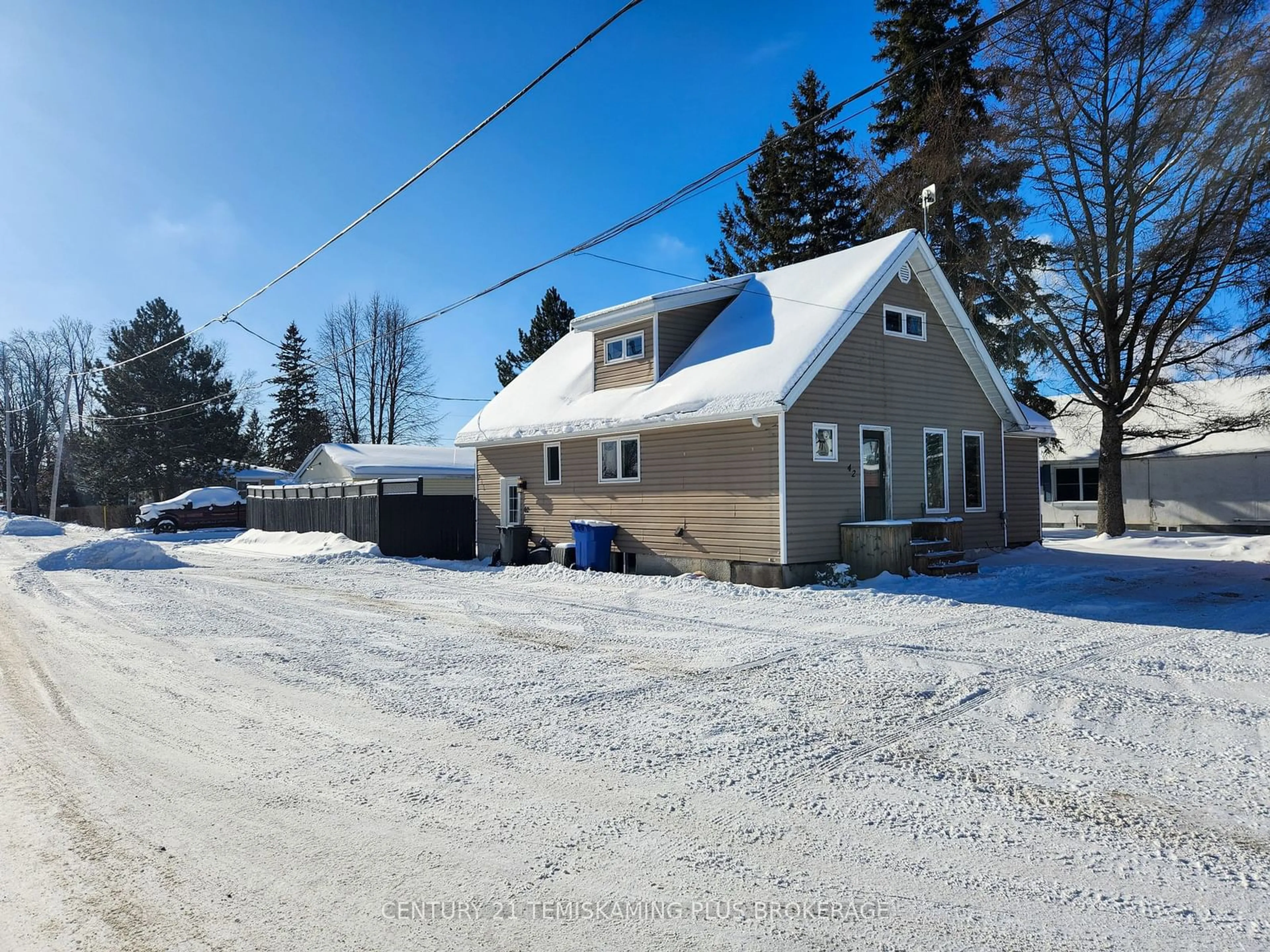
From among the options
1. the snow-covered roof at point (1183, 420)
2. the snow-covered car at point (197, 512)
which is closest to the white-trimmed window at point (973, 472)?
the snow-covered roof at point (1183, 420)

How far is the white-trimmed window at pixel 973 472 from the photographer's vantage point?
55.9 feet

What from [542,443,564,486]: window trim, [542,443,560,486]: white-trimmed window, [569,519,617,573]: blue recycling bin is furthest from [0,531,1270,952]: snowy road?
[542,443,560,486]: white-trimmed window

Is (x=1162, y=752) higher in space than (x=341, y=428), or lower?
lower

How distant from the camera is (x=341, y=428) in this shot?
47.2 m

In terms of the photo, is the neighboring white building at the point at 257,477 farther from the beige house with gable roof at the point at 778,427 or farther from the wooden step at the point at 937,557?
the wooden step at the point at 937,557

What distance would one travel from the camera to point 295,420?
5222 centimetres

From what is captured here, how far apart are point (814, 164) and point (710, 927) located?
33.4 meters

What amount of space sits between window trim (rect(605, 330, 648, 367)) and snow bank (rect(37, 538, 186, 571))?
11.3 meters

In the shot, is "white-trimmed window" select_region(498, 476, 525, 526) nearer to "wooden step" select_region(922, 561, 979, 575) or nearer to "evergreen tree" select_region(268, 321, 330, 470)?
"wooden step" select_region(922, 561, 979, 575)

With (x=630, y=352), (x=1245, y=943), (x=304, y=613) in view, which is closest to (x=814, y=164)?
(x=630, y=352)

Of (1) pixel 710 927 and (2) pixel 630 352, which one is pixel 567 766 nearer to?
(1) pixel 710 927

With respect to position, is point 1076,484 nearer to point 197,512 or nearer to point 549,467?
point 549,467

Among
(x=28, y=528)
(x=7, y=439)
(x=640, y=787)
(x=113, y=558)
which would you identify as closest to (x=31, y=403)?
(x=7, y=439)

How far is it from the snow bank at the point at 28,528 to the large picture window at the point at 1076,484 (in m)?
40.4
